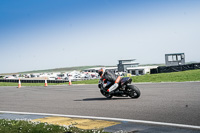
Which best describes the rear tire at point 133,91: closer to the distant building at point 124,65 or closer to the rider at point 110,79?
the rider at point 110,79

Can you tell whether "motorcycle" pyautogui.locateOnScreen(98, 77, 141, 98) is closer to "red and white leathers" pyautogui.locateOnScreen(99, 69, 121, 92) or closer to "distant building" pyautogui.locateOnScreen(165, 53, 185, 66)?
"red and white leathers" pyautogui.locateOnScreen(99, 69, 121, 92)

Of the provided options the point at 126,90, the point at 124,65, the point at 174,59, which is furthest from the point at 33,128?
the point at 124,65

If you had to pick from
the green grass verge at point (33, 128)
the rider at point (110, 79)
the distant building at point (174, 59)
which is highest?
the distant building at point (174, 59)

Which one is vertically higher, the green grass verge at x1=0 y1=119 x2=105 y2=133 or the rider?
the rider

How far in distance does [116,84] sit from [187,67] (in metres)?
23.6

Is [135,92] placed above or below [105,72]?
below

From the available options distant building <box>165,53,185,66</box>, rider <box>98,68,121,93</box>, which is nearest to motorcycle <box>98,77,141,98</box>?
rider <box>98,68,121,93</box>

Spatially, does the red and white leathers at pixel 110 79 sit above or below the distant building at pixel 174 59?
below

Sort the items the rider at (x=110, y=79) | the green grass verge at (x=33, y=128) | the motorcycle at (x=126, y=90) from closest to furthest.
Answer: the green grass verge at (x=33, y=128) < the motorcycle at (x=126, y=90) < the rider at (x=110, y=79)

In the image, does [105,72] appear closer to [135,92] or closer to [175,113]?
[135,92]

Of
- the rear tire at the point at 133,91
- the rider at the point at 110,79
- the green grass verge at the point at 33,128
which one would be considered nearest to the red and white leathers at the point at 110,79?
the rider at the point at 110,79

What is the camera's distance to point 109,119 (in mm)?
7258

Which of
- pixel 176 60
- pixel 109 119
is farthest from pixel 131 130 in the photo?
pixel 176 60

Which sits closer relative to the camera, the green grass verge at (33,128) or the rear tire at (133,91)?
the green grass verge at (33,128)
